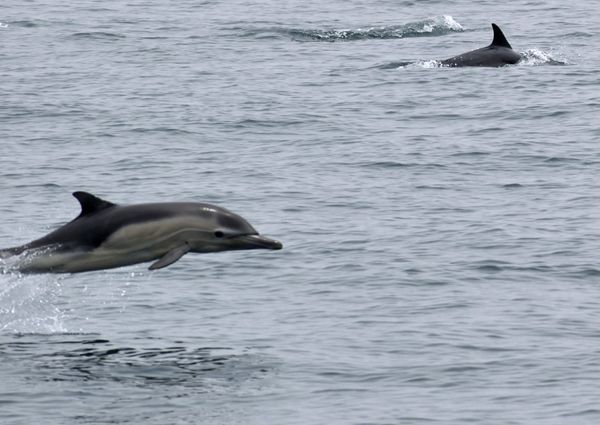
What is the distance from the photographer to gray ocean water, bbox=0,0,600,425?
822 inches

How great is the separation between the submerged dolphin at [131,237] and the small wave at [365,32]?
35192 mm

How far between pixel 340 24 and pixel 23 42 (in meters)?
10.5

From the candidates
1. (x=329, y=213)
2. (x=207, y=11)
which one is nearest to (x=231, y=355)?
(x=329, y=213)

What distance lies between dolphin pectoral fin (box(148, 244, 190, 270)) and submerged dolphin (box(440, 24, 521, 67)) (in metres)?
28.6

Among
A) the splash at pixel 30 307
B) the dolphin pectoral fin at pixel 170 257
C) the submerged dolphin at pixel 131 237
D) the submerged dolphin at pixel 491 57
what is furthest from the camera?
the submerged dolphin at pixel 491 57

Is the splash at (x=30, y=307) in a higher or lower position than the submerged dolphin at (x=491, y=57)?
higher

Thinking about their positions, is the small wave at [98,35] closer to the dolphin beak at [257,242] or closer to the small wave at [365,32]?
the small wave at [365,32]

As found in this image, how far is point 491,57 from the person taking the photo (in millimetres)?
48312

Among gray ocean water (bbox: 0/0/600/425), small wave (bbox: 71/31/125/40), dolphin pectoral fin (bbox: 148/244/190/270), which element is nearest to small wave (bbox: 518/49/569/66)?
gray ocean water (bbox: 0/0/600/425)

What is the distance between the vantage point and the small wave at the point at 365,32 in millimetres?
56281

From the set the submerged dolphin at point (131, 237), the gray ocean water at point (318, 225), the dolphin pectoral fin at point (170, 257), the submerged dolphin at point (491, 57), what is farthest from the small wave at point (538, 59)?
the dolphin pectoral fin at point (170, 257)

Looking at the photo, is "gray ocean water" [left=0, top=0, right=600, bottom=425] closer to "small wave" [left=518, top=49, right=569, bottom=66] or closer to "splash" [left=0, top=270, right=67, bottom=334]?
"splash" [left=0, top=270, right=67, bottom=334]

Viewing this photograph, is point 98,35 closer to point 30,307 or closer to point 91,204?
point 30,307

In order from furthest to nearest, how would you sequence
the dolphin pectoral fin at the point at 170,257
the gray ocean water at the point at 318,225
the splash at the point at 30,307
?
1. the splash at the point at 30,307
2. the gray ocean water at the point at 318,225
3. the dolphin pectoral fin at the point at 170,257
